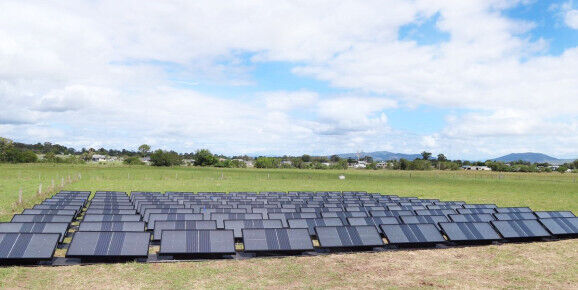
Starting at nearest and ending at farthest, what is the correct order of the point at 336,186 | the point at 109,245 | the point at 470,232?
the point at 109,245 → the point at 470,232 → the point at 336,186

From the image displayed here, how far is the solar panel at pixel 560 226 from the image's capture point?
1823 centimetres

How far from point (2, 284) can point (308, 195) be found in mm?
29609

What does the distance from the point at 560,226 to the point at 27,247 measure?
21.8 metres

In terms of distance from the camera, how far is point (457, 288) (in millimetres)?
10828

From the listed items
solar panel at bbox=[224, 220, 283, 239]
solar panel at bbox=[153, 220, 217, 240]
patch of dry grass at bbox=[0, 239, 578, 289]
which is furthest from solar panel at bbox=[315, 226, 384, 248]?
solar panel at bbox=[153, 220, 217, 240]

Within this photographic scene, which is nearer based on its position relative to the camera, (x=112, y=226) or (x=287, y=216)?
(x=112, y=226)

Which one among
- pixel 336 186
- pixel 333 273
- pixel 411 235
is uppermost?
pixel 411 235

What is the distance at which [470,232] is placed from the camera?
16.9m

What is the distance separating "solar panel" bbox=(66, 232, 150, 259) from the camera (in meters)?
12.5

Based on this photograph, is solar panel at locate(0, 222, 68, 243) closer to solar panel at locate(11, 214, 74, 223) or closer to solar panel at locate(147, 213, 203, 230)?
solar panel at locate(11, 214, 74, 223)

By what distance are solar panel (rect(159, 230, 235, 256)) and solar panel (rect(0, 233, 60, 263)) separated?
3.34 m

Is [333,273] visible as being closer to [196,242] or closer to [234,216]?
[196,242]

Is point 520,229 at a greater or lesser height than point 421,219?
lesser

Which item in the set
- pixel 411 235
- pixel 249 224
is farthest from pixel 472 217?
pixel 249 224
